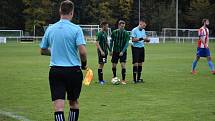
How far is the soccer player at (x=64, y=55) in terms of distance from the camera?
7602 mm

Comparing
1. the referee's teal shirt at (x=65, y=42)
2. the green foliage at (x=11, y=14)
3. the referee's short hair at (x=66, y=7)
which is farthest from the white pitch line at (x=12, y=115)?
the green foliage at (x=11, y=14)

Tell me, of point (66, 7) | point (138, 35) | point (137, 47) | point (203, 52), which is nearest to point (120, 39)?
point (138, 35)

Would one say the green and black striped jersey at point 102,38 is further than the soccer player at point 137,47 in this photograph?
No

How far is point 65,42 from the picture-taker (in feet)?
25.0

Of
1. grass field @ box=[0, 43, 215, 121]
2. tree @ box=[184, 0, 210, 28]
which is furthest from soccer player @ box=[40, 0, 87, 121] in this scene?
tree @ box=[184, 0, 210, 28]

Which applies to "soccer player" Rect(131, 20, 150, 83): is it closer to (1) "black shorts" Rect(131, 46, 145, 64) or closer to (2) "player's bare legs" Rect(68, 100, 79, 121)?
(1) "black shorts" Rect(131, 46, 145, 64)

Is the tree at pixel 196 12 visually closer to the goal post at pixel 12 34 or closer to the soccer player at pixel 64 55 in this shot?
the goal post at pixel 12 34

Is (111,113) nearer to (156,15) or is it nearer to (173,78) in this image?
(173,78)

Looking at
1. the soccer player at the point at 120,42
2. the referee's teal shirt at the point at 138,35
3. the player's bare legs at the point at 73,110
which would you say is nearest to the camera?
the player's bare legs at the point at 73,110

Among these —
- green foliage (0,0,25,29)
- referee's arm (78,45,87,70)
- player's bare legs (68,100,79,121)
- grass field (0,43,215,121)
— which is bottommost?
grass field (0,43,215,121)

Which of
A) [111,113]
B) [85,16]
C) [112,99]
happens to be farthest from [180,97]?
[85,16]

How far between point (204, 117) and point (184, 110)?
94 cm

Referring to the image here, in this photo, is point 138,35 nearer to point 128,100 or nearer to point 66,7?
point 128,100

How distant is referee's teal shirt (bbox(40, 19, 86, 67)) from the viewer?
761 cm
